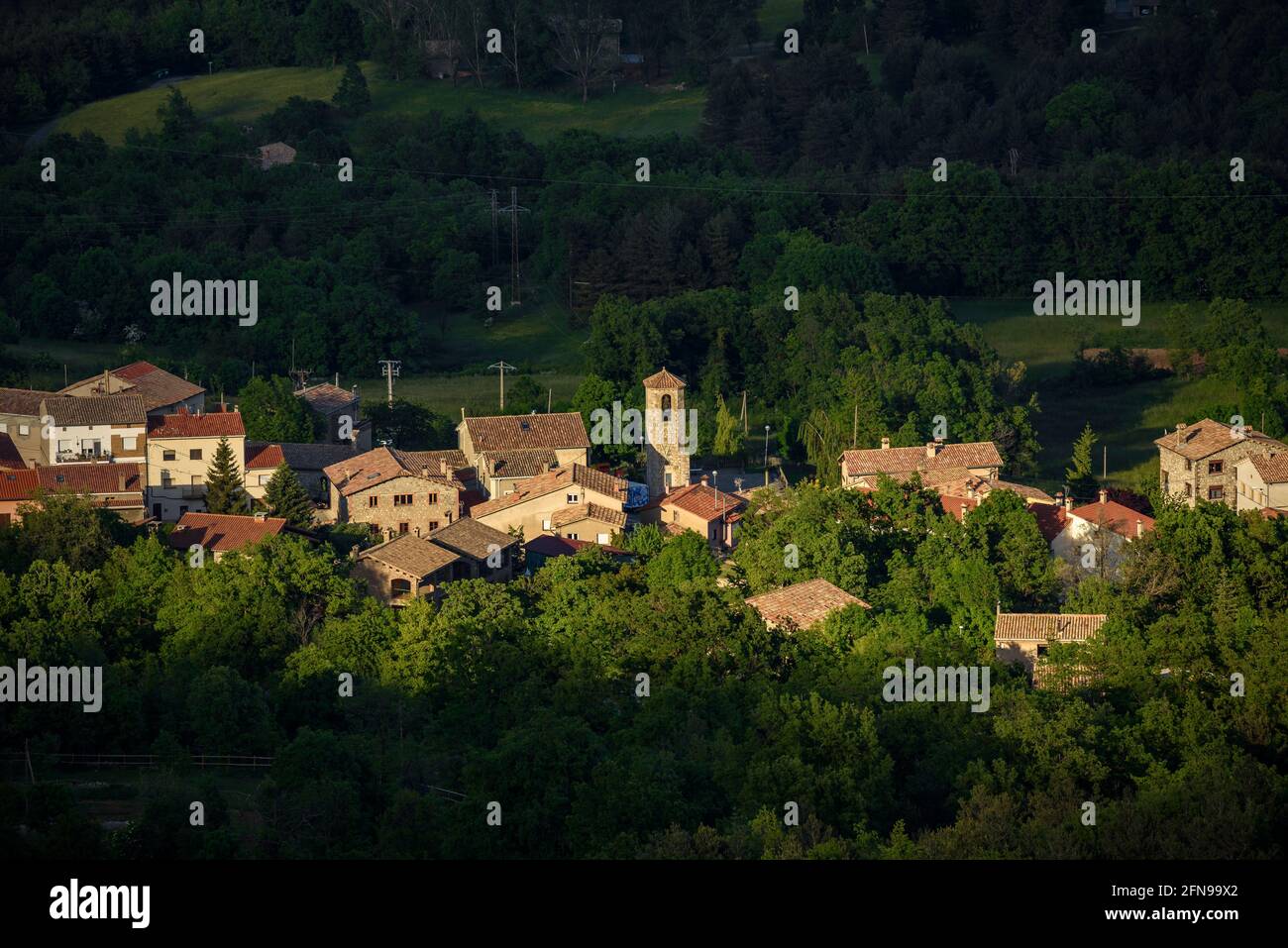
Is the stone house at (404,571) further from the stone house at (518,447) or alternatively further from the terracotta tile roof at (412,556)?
the stone house at (518,447)

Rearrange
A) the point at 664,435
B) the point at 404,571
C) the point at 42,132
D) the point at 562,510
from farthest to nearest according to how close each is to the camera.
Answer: the point at 42,132 < the point at 664,435 < the point at 562,510 < the point at 404,571

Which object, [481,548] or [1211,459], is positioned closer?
[481,548]

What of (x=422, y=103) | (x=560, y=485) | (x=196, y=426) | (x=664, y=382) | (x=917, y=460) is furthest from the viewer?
(x=422, y=103)

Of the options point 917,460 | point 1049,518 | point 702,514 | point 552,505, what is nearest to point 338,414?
point 552,505

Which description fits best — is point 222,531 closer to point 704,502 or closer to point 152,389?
point 152,389

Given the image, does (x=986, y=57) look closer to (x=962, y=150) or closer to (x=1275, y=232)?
(x=962, y=150)

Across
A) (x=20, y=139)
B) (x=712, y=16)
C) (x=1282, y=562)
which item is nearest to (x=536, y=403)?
(x=1282, y=562)

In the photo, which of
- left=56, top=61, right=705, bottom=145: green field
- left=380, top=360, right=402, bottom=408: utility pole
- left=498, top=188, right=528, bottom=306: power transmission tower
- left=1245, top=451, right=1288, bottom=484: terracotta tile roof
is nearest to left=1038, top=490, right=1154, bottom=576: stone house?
left=1245, top=451, right=1288, bottom=484: terracotta tile roof
